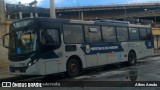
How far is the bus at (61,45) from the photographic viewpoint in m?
15.7

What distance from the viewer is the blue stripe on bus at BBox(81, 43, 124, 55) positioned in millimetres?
18636

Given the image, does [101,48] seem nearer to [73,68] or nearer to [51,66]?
[73,68]

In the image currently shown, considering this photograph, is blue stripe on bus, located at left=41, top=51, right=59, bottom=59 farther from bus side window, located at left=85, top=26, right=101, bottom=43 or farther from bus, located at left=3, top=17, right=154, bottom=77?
bus side window, located at left=85, top=26, right=101, bottom=43

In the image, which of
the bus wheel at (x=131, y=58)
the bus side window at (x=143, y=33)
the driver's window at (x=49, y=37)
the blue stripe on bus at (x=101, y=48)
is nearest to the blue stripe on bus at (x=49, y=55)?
the driver's window at (x=49, y=37)

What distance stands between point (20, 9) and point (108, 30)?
4761 cm

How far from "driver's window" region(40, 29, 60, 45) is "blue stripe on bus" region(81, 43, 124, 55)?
2.10 meters

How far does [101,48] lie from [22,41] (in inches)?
213

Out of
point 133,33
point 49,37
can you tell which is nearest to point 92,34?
point 49,37

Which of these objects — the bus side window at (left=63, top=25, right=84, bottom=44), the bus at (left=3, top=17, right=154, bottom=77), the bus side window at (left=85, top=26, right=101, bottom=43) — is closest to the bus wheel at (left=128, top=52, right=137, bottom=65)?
the bus at (left=3, top=17, right=154, bottom=77)

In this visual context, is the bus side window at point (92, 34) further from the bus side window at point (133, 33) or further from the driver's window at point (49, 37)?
the bus side window at point (133, 33)

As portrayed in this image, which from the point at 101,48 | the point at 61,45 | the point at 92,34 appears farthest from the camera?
the point at 101,48

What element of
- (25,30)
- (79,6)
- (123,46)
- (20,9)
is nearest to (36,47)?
(25,30)

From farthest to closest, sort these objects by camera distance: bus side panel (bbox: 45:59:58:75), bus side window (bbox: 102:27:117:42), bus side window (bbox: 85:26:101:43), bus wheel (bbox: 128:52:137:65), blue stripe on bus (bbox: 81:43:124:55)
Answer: bus wheel (bbox: 128:52:137:65) < bus side window (bbox: 102:27:117:42) < bus side window (bbox: 85:26:101:43) < blue stripe on bus (bbox: 81:43:124:55) < bus side panel (bbox: 45:59:58:75)

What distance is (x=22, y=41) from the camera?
16.1 m
